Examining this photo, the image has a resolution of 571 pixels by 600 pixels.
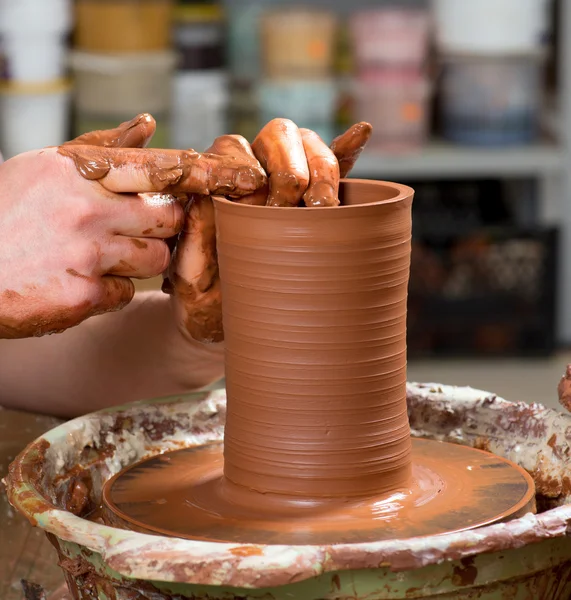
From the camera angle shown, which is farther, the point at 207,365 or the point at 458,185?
the point at 458,185

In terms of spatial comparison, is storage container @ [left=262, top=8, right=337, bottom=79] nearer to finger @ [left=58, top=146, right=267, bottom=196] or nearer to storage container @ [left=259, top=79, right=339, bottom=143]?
storage container @ [left=259, top=79, right=339, bottom=143]

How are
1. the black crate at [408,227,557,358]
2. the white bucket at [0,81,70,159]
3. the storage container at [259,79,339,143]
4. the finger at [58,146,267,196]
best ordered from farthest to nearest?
1. the black crate at [408,227,557,358]
2. the storage container at [259,79,339,143]
3. the white bucket at [0,81,70,159]
4. the finger at [58,146,267,196]

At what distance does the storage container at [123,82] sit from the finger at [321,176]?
2.41 m

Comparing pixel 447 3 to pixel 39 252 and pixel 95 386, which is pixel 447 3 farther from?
pixel 39 252

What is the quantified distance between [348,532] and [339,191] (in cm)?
39

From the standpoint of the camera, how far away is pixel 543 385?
11.3ft

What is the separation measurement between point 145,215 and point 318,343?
0.81 ft

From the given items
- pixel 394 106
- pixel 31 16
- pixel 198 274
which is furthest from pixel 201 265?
pixel 394 106

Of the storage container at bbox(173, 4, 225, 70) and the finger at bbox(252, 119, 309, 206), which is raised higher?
the storage container at bbox(173, 4, 225, 70)

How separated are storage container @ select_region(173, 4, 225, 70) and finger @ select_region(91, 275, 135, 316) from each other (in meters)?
2.52

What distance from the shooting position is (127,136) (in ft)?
3.59

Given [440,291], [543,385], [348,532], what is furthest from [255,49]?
[348,532]

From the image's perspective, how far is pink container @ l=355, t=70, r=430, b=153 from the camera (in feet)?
11.4

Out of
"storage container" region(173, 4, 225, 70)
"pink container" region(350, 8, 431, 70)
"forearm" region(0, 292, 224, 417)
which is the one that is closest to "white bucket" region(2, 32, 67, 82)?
"storage container" region(173, 4, 225, 70)
